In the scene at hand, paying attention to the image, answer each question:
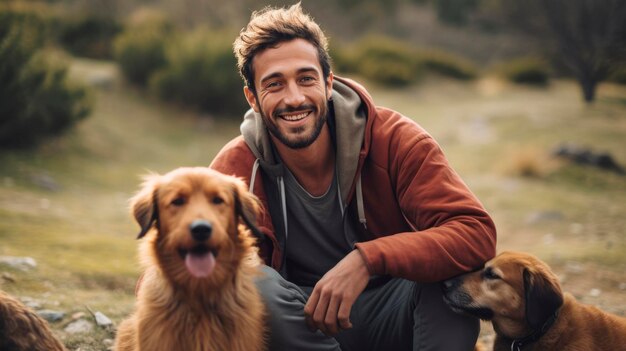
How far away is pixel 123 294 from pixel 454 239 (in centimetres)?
292

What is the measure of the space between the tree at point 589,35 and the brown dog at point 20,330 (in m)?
17.3

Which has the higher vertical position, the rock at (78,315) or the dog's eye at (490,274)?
the rock at (78,315)

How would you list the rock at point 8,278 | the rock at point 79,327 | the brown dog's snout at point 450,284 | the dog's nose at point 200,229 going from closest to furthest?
the dog's nose at point 200,229 < the brown dog's snout at point 450,284 < the rock at point 79,327 < the rock at point 8,278

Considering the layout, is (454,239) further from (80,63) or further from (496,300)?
(80,63)

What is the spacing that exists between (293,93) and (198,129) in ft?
35.8

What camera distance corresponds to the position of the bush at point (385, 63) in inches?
825

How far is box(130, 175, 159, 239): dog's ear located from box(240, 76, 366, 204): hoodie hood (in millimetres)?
825

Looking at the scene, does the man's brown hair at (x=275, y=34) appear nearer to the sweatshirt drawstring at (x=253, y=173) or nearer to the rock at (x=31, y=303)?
the sweatshirt drawstring at (x=253, y=173)

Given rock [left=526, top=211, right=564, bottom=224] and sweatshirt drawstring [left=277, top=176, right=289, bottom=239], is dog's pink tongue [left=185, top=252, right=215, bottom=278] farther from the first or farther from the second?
rock [left=526, top=211, right=564, bottom=224]

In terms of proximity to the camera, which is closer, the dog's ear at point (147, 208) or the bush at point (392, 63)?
the dog's ear at point (147, 208)

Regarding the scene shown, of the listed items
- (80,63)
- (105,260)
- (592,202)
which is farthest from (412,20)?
(105,260)

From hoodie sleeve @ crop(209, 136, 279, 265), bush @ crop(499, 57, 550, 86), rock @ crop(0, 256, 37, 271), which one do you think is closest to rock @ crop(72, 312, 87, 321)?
rock @ crop(0, 256, 37, 271)

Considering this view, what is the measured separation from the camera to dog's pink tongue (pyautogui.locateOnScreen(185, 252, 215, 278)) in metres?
2.67

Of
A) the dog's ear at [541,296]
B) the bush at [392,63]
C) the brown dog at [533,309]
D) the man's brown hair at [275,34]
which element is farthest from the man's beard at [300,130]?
the bush at [392,63]
